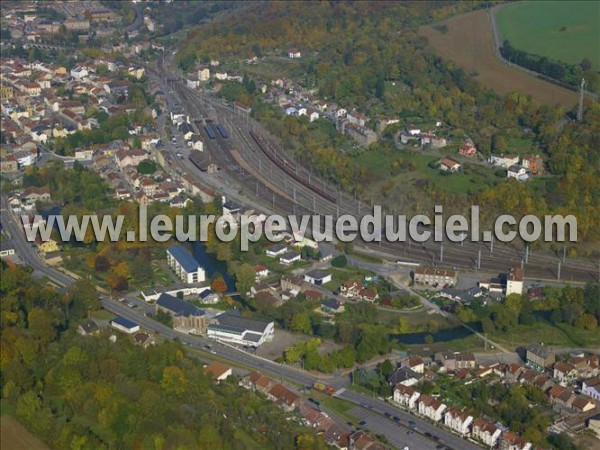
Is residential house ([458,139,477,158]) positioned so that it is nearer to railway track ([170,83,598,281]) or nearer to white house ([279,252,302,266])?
railway track ([170,83,598,281])

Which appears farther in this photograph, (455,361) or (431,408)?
(455,361)

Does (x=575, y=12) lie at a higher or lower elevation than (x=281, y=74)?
higher

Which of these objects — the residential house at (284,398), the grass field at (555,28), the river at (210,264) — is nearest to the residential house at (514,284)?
the river at (210,264)

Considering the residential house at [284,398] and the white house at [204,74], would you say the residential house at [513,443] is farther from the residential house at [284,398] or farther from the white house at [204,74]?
the white house at [204,74]

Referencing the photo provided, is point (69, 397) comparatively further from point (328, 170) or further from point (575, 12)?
point (575, 12)

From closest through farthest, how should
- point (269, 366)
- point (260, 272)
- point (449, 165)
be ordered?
point (269, 366) < point (260, 272) < point (449, 165)

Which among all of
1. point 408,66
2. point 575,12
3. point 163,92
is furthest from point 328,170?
point 575,12

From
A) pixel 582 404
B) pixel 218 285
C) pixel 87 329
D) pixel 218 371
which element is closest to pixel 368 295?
pixel 218 285

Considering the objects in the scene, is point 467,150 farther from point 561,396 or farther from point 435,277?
point 561,396
